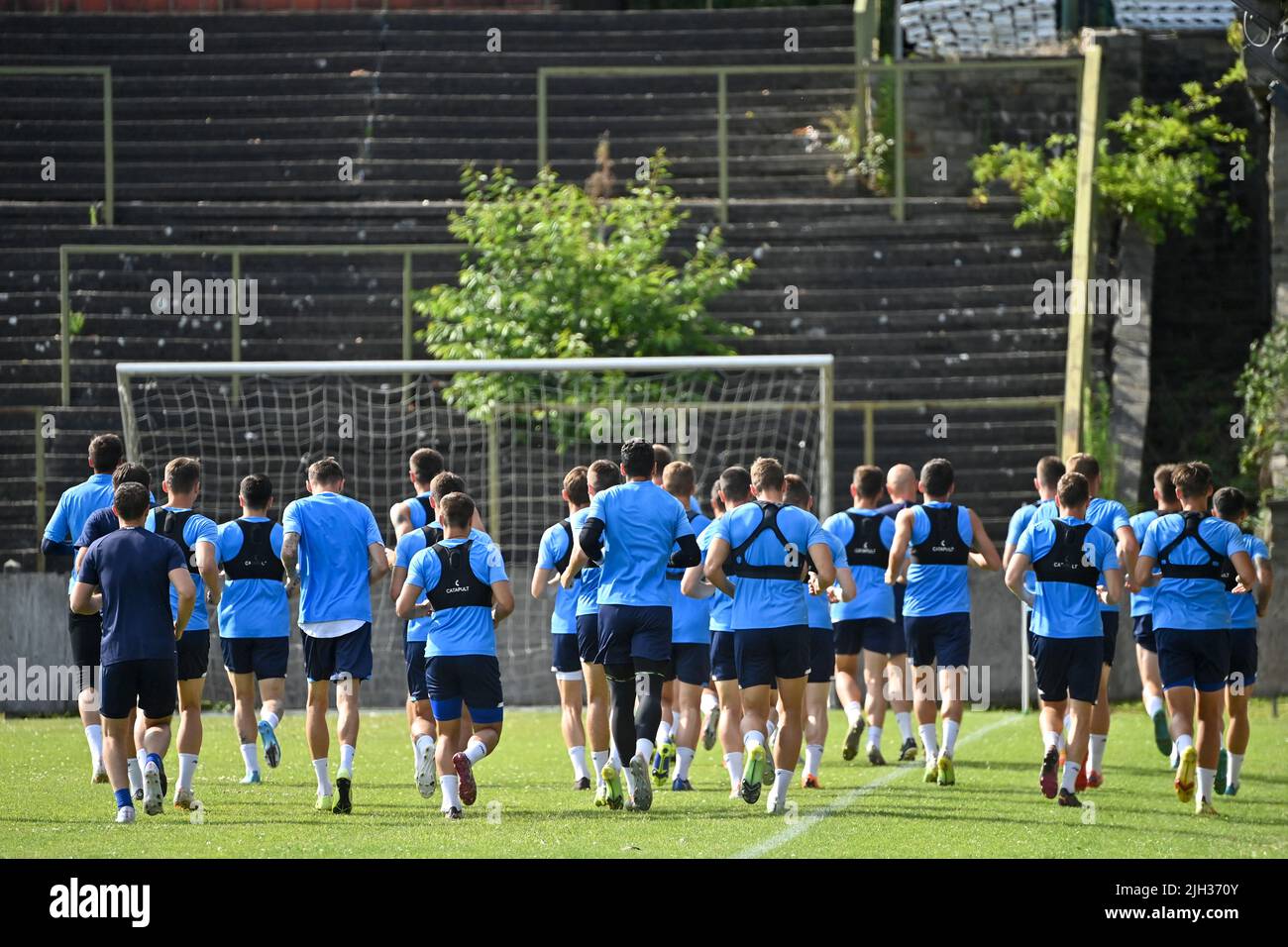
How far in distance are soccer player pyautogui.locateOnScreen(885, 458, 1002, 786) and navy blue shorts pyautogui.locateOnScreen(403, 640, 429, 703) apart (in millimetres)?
3240

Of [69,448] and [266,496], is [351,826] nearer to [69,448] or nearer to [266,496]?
[266,496]

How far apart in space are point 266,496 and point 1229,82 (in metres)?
15.8

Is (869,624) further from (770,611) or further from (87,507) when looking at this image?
(87,507)

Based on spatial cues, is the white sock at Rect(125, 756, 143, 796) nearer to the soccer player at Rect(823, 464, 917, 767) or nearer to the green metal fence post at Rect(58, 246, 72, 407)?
the soccer player at Rect(823, 464, 917, 767)

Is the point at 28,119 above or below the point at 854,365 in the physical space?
above

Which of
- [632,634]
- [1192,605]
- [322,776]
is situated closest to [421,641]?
[322,776]

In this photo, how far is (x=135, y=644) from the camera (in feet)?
35.6

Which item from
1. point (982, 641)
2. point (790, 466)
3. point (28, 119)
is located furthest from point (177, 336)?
point (982, 641)

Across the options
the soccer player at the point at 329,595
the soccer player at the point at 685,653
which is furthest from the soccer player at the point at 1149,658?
the soccer player at the point at 329,595

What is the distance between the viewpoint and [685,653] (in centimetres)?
1300

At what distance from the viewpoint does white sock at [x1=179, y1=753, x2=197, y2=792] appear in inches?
452

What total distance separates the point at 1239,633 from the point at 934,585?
6.62ft

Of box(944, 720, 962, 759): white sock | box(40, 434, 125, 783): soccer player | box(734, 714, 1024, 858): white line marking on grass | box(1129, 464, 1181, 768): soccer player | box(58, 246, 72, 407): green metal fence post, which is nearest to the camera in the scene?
box(734, 714, 1024, 858): white line marking on grass

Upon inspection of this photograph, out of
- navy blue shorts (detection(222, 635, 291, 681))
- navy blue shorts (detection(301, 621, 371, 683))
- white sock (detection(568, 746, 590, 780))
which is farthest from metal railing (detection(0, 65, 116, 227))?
navy blue shorts (detection(301, 621, 371, 683))
